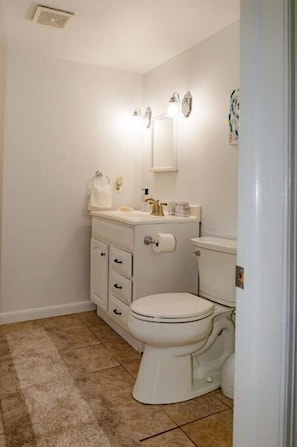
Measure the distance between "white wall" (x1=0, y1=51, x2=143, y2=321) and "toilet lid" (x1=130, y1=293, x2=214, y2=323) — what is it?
1325 mm

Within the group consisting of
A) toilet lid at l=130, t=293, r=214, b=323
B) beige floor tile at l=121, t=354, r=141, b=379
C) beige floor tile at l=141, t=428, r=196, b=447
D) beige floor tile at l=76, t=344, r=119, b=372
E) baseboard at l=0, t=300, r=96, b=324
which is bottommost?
beige floor tile at l=141, t=428, r=196, b=447

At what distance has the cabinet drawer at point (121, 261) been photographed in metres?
2.43

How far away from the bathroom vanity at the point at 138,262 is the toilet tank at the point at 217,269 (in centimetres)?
27

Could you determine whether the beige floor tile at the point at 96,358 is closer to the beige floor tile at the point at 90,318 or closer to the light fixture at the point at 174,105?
the beige floor tile at the point at 90,318

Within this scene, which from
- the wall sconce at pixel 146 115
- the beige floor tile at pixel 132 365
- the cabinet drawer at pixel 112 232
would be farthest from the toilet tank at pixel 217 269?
the wall sconce at pixel 146 115

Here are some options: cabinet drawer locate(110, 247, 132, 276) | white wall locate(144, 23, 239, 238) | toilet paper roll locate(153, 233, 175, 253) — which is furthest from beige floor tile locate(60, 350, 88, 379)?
white wall locate(144, 23, 239, 238)

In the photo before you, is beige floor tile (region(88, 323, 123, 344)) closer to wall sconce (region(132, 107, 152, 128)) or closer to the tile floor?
the tile floor

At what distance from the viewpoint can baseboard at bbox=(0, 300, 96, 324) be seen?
2.96m

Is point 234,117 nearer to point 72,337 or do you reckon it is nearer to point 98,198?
point 98,198

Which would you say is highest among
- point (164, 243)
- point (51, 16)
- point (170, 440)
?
point (51, 16)

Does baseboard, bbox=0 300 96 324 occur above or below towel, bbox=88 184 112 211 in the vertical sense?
below

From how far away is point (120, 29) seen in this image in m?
2.44

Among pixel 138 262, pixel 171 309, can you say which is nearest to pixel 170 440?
pixel 171 309

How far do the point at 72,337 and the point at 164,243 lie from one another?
1.05 meters
